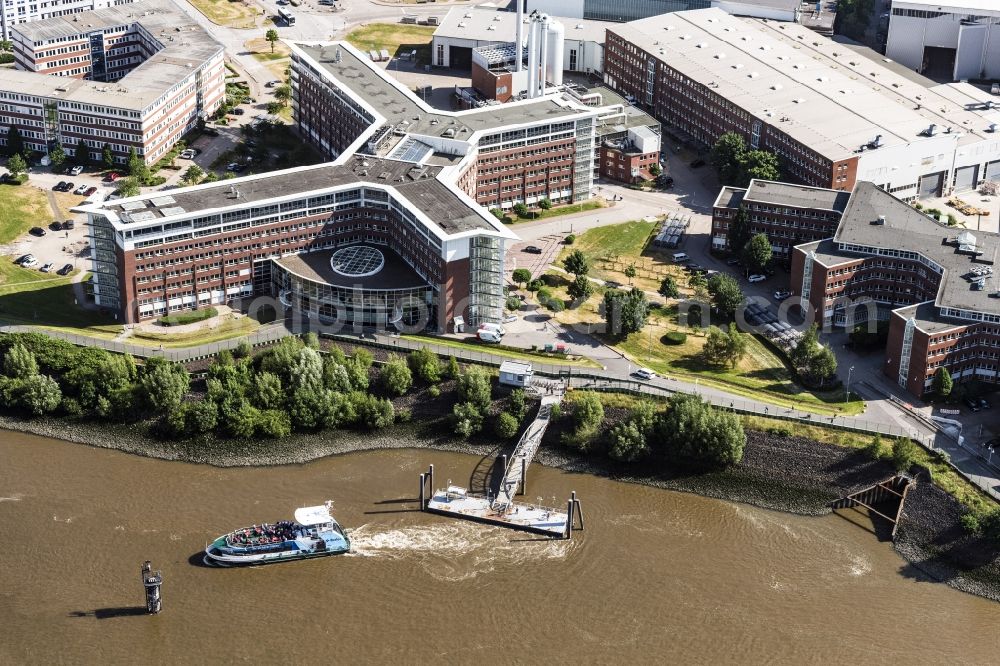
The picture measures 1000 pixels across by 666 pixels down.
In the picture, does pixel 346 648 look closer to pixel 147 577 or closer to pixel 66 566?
pixel 147 577

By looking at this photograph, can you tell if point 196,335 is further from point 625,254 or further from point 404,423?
point 625,254

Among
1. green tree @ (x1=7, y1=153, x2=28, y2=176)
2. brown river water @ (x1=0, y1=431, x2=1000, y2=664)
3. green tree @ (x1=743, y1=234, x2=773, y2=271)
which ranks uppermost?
green tree @ (x1=7, y1=153, x2=28, y2=176)

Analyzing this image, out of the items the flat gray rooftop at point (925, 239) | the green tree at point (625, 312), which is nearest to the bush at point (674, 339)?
the green tree at point (625, 312)

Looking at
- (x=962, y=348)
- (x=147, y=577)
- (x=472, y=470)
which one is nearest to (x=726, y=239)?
(x=962, y=348)

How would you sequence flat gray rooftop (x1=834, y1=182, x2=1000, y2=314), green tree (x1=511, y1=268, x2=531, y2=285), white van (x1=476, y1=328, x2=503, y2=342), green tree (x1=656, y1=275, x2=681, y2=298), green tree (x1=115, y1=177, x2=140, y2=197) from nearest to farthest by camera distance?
1. flat gray rooftop (x1=834, y1=182, x2=1000, y2=314)
2. white van (x1=476, y1=328, x2=503, y2=342)
3. green tree (x1=656, y1=275, x2=681, y2=298)
4. green tree (x1=511, y1=268, x2=531, y2=285)
5. green tree (x1=115, y1=177, x2=140, y2=197)

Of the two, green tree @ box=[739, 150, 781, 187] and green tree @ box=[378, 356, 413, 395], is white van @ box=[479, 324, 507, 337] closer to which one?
green tree @ box=[378, 356, 413, 395]

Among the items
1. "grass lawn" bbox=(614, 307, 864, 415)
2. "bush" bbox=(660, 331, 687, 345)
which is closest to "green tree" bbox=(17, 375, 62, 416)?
"grass lawn" bbox=(614, 307, 864, 415)
